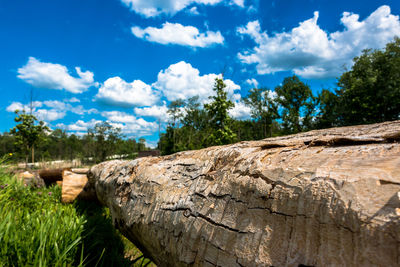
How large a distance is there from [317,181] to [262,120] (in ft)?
132

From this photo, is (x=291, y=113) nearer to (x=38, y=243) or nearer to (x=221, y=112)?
(x=221, y=112)

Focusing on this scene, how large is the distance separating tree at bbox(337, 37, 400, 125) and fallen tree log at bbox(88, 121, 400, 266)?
2406cm

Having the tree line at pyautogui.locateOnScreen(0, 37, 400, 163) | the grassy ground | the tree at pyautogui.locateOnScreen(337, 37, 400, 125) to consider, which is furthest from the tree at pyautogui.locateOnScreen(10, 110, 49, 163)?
the tree at pyautogui.locateOnScreen(337, 37, 400, 125)

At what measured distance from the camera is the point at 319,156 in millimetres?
1116

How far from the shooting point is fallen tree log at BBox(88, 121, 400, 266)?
772mm

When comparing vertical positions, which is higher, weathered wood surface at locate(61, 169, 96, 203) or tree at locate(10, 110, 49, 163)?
tree at locate(10, 110, 49, 163)

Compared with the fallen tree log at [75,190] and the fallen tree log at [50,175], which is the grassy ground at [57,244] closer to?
the fallen tree log at [75,190]

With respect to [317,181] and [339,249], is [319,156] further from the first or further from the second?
[339,249]

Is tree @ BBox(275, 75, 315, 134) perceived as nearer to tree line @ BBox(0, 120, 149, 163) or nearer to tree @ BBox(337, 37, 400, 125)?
tree @ BBox(337, 37, 400, 125)

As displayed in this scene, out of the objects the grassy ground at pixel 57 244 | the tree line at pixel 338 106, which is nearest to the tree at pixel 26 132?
Result: the tree line at pixel 338 106

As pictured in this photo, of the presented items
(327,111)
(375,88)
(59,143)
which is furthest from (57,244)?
(59,143)

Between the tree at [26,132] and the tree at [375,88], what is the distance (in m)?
28.8

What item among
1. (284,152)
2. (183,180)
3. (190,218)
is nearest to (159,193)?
(183,180)

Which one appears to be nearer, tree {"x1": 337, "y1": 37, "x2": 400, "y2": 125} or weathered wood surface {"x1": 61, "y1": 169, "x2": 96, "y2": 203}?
weathered wood surface {"x1": 61, "y1": 169, "x2": 96, "y2": 203}
